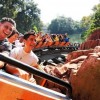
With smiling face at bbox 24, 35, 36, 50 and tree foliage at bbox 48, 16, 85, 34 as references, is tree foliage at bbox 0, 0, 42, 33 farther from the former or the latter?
smiling face at bbox 24, 35, 36, 50

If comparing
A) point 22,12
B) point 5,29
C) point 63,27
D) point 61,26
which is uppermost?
point 22,12

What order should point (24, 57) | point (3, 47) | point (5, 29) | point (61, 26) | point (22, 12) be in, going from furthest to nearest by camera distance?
point (61, 26), point (22, 12), point (24, 57), point (5, 29), point (3, 47)

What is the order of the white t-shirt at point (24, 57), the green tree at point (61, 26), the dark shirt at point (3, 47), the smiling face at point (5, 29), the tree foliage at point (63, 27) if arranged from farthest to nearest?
the tree foliage at point (63, 27) < the green tree at point (61, 26) < the white t-shirt at point (24, 57) < the smiling face at point (5, 29) < the dark shirt at point (3, 47)

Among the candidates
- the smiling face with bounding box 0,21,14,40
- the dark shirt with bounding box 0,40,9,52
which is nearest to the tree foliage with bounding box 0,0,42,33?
the smiling face with bounding box 0,21,14,40

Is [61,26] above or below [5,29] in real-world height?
above

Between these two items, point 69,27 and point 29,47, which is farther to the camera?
point 69,27

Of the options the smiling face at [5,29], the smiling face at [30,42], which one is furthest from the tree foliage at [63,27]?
the smiling face at [5,29]

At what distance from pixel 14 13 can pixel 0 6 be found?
130 inches

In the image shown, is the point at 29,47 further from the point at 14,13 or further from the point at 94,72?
the point at 14,13

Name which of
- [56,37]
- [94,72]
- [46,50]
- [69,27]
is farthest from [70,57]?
[69,27]

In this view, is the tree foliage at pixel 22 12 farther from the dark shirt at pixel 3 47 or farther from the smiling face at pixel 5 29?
the dark shirt at pixel 3 47

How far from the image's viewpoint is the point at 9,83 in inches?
58.7

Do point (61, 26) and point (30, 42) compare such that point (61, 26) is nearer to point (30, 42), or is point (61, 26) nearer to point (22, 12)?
point (22, 12)

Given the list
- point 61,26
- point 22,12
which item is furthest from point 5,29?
point 61,26
